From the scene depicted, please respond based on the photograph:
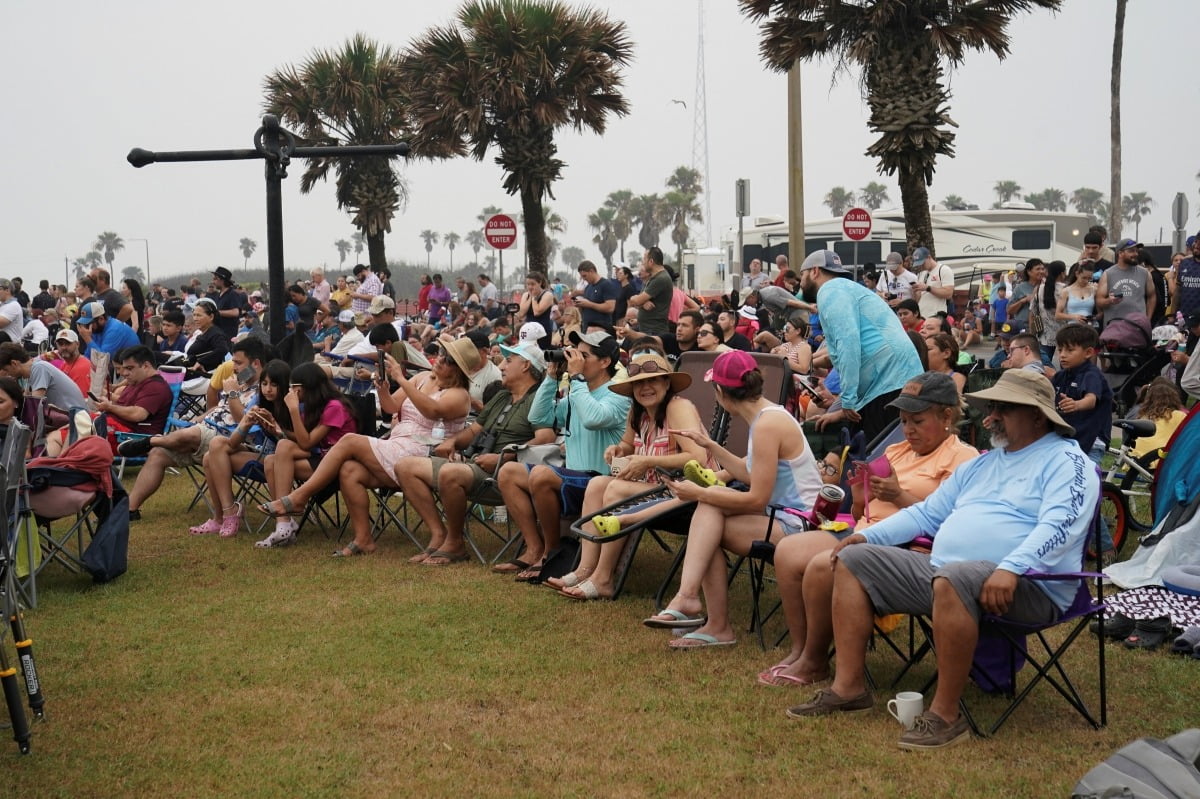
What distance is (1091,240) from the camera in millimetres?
11102

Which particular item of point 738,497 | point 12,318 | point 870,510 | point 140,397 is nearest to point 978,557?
point 870,510

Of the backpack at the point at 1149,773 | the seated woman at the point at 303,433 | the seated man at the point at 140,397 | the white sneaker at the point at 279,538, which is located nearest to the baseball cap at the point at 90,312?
the seated man at the point at 140,397

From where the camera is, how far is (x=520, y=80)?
2189cm

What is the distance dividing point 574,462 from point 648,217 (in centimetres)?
10164

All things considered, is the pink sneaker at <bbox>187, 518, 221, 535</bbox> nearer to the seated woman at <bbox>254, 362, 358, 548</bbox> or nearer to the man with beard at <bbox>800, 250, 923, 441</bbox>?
the seated woman at <bbox>254, 362, 358, 548</bbox>

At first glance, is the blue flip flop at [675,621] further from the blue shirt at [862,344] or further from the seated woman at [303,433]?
the seated woman at [303,433]

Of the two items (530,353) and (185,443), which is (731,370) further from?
(185,443)

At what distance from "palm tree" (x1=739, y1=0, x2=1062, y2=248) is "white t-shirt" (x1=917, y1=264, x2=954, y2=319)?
4.16m

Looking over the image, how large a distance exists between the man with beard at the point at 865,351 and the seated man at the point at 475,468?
5.69 feet

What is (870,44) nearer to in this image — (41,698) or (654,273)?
(654,273)

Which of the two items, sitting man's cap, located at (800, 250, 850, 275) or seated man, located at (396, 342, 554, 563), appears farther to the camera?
seated man, located at (396, 342, 554, 563)

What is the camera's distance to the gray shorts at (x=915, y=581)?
4.13m

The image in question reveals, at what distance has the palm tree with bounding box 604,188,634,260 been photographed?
109 m

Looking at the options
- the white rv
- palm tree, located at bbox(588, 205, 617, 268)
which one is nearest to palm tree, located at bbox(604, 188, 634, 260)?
palm tree, located at bbox(588, 205, 617, 268)
